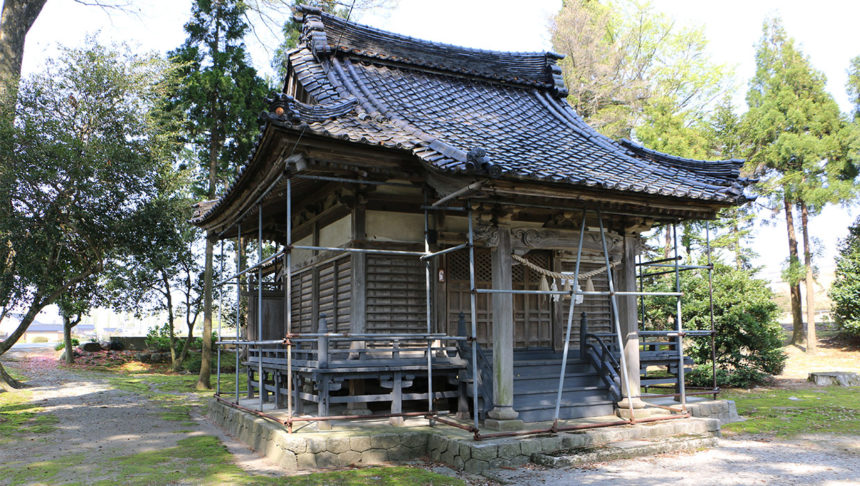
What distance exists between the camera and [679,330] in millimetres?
9906

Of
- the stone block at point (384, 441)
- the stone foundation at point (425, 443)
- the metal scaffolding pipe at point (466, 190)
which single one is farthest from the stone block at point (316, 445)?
the metal scaffolding pipe at point (466, 190)

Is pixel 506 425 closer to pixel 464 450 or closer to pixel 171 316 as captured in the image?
pixel 464 450

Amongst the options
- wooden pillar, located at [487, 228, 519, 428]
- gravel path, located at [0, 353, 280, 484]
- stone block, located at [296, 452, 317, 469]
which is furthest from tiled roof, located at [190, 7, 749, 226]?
gravel path, located at [0, 353, 280, 484]

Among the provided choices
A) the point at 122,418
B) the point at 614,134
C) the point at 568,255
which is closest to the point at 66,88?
the point at 122,418

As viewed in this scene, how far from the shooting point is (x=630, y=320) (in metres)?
9.85

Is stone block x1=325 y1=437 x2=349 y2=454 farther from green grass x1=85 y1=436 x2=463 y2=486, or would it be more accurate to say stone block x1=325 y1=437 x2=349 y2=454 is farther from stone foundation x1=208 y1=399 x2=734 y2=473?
green grass x1=85 y1=436 x2=463 y2=486

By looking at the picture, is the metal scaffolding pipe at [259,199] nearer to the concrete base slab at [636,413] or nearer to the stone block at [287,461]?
the stone block at [287,461]

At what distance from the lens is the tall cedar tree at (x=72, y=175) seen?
1530 centimetres

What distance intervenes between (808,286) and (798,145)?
5939mm

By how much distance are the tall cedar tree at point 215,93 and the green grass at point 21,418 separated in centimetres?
566

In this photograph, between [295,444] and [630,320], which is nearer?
[295,444]

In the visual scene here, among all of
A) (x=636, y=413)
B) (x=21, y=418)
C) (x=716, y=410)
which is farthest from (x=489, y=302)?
(x=21, y=418)

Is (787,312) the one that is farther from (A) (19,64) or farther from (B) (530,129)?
(A) (19,64)

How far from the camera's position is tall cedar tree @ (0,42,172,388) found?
15.3 meters
